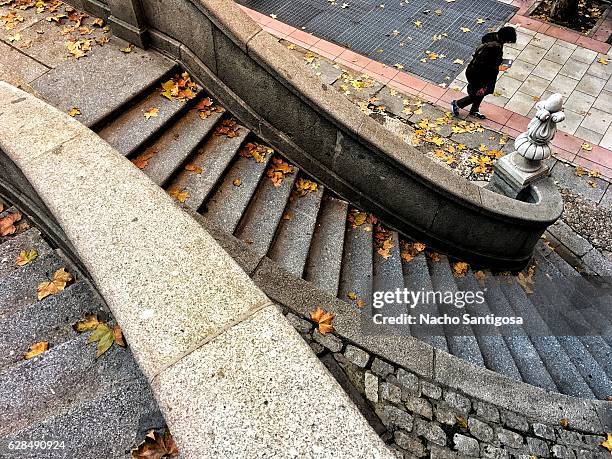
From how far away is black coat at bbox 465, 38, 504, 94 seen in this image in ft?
24.3

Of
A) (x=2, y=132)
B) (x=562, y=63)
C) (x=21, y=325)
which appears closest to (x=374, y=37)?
(x=562, y=63)

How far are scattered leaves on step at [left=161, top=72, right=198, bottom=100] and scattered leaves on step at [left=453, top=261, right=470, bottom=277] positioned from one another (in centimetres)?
415

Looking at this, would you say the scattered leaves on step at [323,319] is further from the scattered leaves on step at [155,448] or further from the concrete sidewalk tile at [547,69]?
the concrete sidewalk tile at [547,69]

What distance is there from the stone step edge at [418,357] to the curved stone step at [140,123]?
1.03m

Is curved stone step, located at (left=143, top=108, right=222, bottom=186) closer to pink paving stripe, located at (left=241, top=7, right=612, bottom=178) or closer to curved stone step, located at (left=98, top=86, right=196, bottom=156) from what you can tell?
curved stone step, located at (left=98, top=86, right=196, bottom=156)

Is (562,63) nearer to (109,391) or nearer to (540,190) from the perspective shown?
(540,190)

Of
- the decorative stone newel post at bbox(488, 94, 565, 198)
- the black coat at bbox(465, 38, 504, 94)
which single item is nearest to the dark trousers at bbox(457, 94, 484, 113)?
the black coat at bbox(465, 38, 504, 94)

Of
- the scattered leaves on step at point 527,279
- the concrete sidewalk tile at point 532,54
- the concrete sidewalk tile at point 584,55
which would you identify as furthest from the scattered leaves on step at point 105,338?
the concrete sidewalk tile at point 584,55

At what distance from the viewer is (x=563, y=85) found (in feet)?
29.6

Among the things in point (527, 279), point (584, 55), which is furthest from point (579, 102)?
point (527, 279)

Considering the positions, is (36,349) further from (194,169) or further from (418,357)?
(418,357)

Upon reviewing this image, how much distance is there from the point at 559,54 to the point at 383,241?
6807 millimetres

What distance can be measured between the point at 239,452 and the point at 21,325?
2.31 metres

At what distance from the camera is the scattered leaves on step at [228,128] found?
576 centimetres
